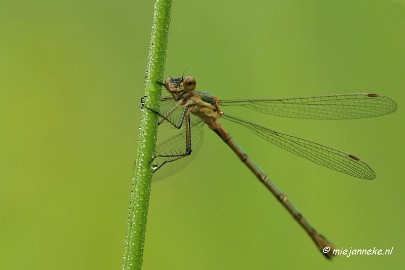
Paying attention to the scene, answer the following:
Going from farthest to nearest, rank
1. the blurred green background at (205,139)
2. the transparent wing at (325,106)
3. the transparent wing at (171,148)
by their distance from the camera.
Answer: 1. the blurred green background at (205,139)
2. the transparent wing at (325,106)
3. the transparent wing at (171,148)

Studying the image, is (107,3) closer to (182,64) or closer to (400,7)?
(182,64)

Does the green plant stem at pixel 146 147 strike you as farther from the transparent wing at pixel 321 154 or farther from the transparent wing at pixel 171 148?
the transparent wing at pixel 321 154

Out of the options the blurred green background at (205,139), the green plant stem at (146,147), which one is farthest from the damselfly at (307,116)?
the green plant stem at (146,147)

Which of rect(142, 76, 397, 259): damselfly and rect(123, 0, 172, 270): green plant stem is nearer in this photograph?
rect(123, 0, 172, 270): green plant stem

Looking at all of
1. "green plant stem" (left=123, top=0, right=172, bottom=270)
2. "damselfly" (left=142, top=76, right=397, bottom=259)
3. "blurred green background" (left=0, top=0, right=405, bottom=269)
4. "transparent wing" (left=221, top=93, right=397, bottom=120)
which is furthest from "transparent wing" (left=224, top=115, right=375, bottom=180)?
"green plant stem" (left=123, top=0, right=172, bottom=270)

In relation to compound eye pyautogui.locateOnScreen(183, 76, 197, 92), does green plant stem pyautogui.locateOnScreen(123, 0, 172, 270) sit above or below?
below

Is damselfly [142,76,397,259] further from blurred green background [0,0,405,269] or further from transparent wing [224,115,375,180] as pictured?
blurred green background [0,0,405,269]

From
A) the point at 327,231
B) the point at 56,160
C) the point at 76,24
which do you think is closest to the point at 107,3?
the point at 76,24

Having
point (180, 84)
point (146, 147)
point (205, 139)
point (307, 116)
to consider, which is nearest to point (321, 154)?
point (307, 116)
